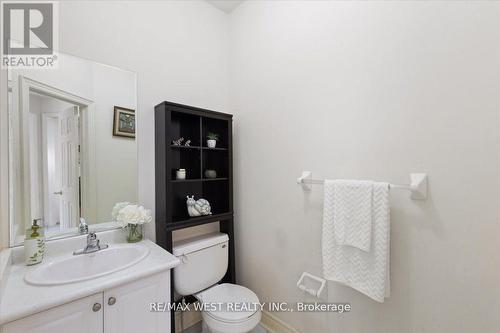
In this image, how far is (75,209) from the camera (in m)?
1.38

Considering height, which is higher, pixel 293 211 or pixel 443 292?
pixel 293 211

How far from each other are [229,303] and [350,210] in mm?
993

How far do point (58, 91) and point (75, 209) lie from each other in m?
0.71

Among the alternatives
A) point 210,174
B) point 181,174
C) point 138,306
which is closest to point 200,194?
point 210,174

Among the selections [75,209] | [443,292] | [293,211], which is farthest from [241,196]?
[443,292]

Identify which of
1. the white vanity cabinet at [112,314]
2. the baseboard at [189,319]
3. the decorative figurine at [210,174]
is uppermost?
the decorative figurine at [210,174]

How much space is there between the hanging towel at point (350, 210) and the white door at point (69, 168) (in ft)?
4.95

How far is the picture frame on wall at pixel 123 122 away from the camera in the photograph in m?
1.52

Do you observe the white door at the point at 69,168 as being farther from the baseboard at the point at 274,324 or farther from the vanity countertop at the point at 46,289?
the baseboard at the point at 274,324

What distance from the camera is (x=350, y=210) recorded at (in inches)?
47.8

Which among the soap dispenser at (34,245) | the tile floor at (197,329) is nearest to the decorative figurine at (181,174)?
the soap dispenser at (34,245)

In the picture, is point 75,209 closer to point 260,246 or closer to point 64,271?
point 64,271

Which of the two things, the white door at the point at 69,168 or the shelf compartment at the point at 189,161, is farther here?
the shelf compartment at the point at 189,161

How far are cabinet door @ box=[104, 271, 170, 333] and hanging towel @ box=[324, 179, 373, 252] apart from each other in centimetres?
97
